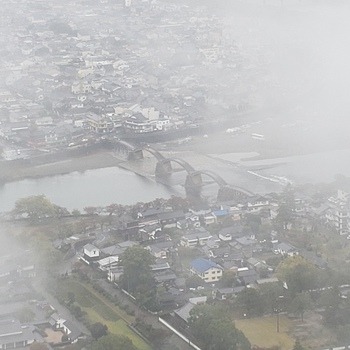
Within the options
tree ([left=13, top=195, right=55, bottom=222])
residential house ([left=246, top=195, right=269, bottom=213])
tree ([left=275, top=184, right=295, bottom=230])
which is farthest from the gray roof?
tree ([left=13, top=195, right=55, bottom=222])

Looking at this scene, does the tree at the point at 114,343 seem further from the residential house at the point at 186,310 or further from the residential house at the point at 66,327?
the residential house at the point at 186,310

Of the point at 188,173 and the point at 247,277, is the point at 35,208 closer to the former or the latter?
the point at 188,173

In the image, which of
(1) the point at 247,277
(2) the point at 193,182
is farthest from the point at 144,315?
(2) the point at 193,182

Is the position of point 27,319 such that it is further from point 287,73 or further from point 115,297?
point 287,73

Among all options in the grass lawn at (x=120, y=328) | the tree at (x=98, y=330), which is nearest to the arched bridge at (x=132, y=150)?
the grass lawn at (x=120, y=328)

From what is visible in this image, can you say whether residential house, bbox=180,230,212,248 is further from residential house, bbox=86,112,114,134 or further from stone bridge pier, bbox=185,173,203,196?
residential house, bbox=86,112,114,134

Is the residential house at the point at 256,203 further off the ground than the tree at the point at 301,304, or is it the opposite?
the tree at the point at 301,304
